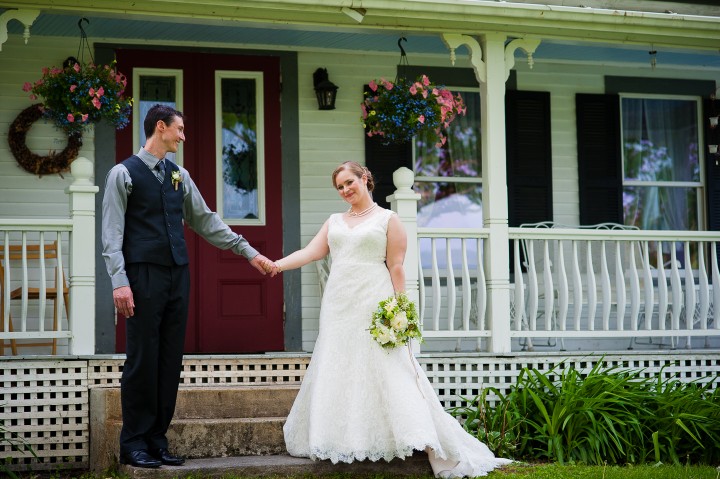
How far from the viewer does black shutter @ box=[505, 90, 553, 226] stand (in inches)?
377

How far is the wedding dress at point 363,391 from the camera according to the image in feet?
18.5

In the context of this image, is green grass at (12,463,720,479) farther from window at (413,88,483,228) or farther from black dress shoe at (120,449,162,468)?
window at (413,88,483,228)

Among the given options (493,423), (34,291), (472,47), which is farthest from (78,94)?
(493,423)

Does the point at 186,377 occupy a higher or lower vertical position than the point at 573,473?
higher

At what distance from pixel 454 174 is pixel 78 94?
3.77m

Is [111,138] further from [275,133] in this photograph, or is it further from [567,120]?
[567,120]

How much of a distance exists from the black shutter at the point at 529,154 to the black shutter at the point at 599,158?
1.24 feet

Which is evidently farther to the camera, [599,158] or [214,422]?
[599,158]

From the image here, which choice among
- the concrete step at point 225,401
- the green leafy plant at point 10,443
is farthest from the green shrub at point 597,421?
the green leafy plant at point 10,443

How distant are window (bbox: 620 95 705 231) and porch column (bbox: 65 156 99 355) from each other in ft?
18.2

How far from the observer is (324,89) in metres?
9.00

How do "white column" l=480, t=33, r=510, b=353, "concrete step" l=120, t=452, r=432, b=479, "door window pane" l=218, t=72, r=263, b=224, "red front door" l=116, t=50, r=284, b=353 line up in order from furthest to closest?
"door window pane" l=218, t=72, r=263, b=224, "red front door" l=116, t=50, r=284, b=353, "white column" l=480, t=33, r=510, b=353, "concrete step" l=120, t=452, r=432, b=479

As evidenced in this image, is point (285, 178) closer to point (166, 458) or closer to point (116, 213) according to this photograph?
point (116, 213)

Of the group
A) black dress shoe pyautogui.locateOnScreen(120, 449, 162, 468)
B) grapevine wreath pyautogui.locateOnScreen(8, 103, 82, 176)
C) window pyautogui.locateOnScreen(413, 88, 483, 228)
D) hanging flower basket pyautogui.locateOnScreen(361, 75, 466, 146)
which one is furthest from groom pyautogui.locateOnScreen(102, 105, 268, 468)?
window pyautogui.locateOnScreen(413, 88, 483, 228)
